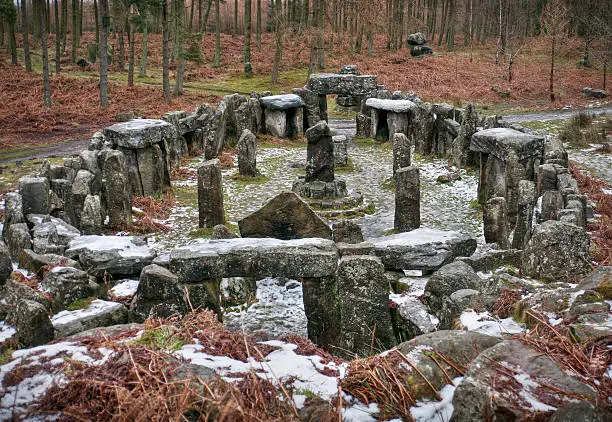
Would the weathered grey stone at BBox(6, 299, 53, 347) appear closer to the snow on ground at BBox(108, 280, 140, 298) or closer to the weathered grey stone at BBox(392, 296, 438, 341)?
the snow on ground at BBox(108, 280, 140, 298)

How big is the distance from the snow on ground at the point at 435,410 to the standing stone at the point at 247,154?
43.0ft

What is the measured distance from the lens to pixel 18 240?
923 centimetres

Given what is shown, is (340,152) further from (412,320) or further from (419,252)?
(412,320)

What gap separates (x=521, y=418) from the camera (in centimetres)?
331

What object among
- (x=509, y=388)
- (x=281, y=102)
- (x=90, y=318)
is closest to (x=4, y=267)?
(x=90, y=318)

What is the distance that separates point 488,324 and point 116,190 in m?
8.85

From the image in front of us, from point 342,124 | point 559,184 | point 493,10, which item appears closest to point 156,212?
point 559,184

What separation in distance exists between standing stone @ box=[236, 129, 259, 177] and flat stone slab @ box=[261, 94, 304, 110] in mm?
4926

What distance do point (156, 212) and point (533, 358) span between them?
10801 mm

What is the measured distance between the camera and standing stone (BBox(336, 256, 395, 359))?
6.71m

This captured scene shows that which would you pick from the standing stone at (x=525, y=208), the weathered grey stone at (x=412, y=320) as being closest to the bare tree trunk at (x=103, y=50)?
the standing stone at (x=525, y=208)

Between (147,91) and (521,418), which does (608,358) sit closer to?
(521,418)

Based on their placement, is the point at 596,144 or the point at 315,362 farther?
the point at 596,144

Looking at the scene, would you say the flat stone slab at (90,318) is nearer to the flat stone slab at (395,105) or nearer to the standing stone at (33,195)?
the standing stone at (33,195)
